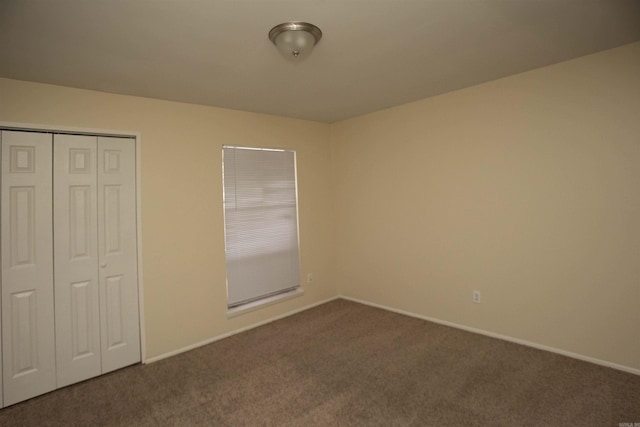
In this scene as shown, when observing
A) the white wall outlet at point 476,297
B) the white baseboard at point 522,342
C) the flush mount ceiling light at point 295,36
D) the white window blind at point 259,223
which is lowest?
the white baseboard at point 522,342

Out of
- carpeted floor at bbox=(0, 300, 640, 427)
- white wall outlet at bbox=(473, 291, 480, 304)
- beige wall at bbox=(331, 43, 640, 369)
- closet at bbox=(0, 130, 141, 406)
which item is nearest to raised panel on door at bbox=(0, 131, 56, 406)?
closet at bbox=(0, 130, 141, 406)

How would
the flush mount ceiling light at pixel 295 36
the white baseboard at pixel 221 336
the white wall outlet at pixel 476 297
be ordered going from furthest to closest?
the white wall outlet at pixel 476 297
the white baseboard at pixel 221 336
the flush mount ceiling light at pixel 295 36

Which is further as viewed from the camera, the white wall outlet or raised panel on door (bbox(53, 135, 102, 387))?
the white wall outlet

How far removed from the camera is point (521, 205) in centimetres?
311

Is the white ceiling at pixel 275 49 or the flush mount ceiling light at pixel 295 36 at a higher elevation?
the white ceiling at pixel 275 49

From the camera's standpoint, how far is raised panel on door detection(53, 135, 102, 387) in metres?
2.78

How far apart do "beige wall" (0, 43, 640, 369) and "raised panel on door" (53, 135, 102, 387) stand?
315 millimetres

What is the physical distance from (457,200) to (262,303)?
2430 millimetres

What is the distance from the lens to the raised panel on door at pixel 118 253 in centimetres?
299

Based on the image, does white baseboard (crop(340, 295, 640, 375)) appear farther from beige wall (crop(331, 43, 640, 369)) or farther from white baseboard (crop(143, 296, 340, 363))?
white baseboard (crop(143, 296, 340, 363))

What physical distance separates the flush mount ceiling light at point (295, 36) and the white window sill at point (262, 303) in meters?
2.72

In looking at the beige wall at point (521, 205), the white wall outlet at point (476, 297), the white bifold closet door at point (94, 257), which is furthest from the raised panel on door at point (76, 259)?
the white wall outlet at point (476, 297)

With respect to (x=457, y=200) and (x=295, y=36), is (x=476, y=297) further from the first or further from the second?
(x=295, y=36)

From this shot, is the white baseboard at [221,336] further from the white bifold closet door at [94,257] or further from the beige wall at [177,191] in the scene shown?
the white bifold closet door at [94,257]
